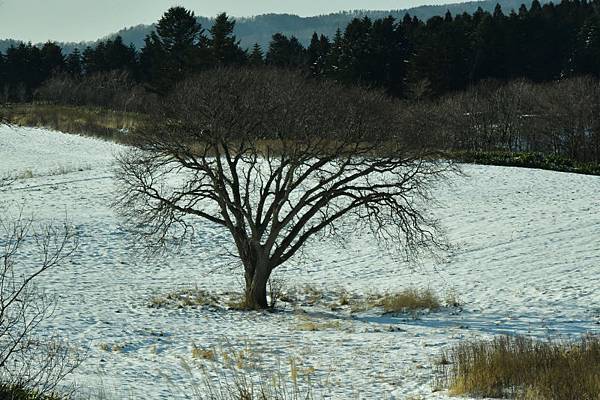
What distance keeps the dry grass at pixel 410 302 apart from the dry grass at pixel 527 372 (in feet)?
24.1

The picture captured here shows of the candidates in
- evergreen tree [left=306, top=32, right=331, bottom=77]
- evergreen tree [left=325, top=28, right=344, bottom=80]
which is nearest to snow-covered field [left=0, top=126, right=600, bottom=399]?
evergreen tree [left=325, top=28, right=344, bottom=80]

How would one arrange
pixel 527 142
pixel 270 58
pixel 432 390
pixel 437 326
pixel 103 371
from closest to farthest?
pixel 432 390
pixel 103 371
pixel 437 326
pixel 527 142
pixel 270 58

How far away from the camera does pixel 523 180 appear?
34781 millimetres

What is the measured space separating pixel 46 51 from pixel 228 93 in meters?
71.9

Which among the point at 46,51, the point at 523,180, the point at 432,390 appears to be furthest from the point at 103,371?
the point at 46,51

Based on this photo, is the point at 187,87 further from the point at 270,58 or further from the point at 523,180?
the point at 270,58

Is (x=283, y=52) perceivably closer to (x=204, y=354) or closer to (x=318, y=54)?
(x=318, y=54)

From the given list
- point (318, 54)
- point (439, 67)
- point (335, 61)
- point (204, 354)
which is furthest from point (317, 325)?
point (318, 54)

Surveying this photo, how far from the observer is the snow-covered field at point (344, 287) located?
1249 centimetres

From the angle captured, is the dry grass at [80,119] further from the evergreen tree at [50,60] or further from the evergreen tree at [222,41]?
the evergreen tree at [50,60]

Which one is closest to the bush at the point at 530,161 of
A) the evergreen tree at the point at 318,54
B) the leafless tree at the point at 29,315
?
the leafless tree at the point at 29,315

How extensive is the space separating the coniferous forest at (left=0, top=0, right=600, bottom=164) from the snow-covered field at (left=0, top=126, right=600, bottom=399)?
15.1 m

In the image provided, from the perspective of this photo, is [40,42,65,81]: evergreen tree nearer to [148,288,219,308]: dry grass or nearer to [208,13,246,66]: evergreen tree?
[208,13,246,66]: evergreen tree

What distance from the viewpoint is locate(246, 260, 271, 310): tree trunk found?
19.1 m
